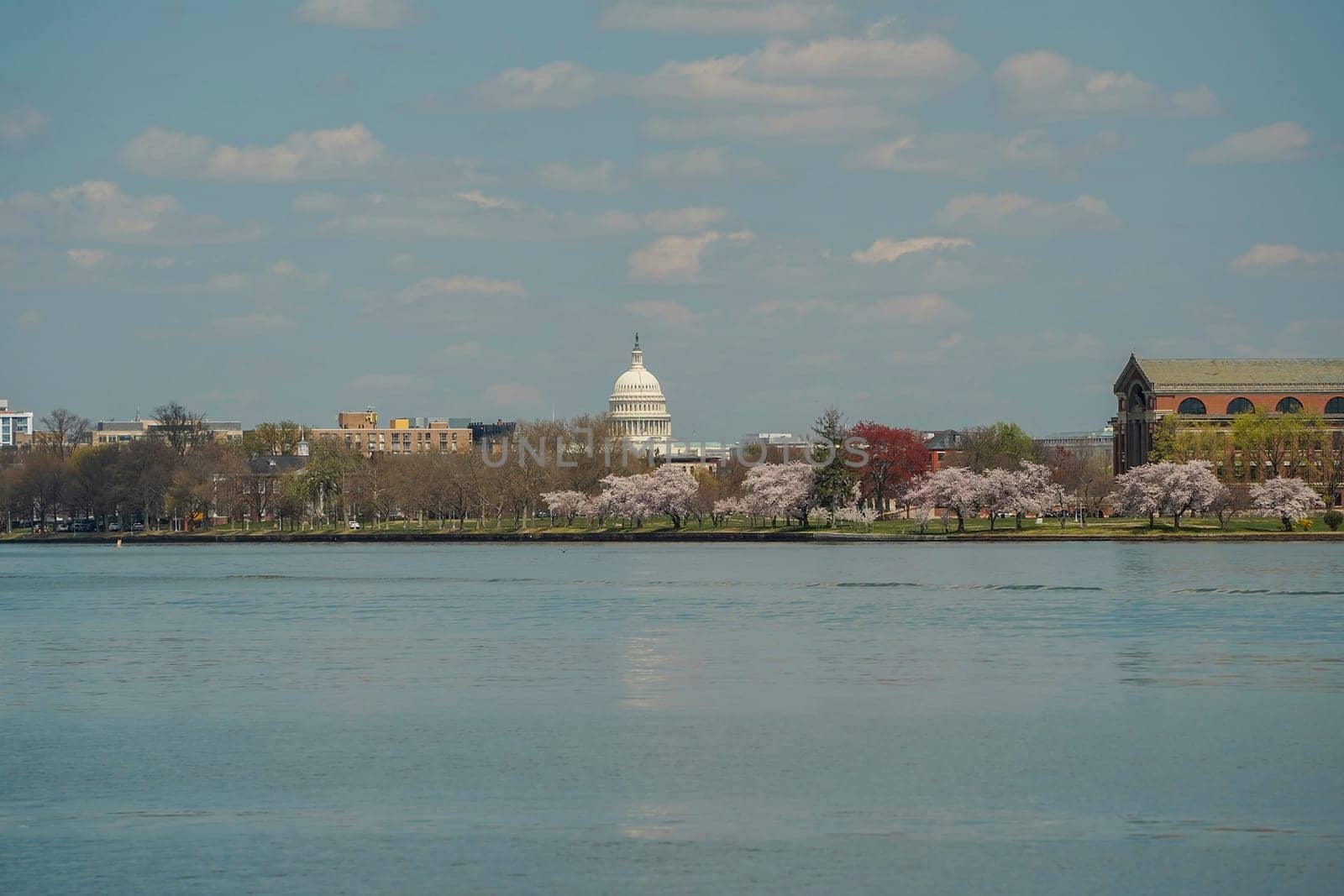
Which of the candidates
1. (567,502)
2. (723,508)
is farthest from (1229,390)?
(567,502)

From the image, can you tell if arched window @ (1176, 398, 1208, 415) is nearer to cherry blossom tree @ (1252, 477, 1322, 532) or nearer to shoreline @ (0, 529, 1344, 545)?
cherry blossom tree @ (1252, 477, 1322, 532)

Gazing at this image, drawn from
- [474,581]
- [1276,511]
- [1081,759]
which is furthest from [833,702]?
[1276,511]

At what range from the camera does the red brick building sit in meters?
162

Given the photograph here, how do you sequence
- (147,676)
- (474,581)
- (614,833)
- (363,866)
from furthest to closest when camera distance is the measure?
(474,581) < (147,676) < (614,833) < (363,866)

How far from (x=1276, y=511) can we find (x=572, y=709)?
102710 mm

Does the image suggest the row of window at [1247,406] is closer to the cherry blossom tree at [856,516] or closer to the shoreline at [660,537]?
the cherry blossom tree at [856,516]

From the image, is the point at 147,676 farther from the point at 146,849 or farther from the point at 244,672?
the point at 146,849

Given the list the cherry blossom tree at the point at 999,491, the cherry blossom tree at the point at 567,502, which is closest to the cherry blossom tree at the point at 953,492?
the cherry blossom tree at the point at 999,491

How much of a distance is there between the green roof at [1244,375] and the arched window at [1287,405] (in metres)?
0.85

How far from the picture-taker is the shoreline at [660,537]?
123188 millimetres

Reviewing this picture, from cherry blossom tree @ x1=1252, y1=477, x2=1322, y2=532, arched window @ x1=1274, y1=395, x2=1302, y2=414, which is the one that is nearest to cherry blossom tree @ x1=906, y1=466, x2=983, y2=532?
cherry blossom tree @ x1=1252, y1=477, x2=1322, y2=532

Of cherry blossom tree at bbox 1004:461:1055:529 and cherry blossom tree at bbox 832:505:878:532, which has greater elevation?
cherry blossom tree at bbox 1004:461:1055:529

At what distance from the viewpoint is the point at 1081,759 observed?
95.5 ft

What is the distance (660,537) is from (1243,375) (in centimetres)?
5603
